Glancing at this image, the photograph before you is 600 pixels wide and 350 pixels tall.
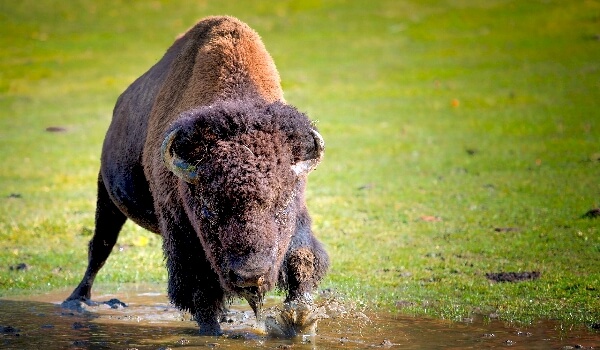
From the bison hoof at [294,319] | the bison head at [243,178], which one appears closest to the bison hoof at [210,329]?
the bison hoof at [294,319]

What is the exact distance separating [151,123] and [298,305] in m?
2.55

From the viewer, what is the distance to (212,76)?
26.8 ft

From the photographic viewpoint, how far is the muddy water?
7.61 m

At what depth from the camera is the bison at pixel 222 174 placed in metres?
6.75

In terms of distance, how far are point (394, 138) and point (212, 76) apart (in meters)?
14.2

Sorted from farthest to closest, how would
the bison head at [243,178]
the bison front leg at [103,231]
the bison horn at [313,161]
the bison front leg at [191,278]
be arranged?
1. the bison front leg at [103,231]
2. the bison front leg at [191,278]
3. the bison horn at [313,161]
4. the bison head at [243,178]

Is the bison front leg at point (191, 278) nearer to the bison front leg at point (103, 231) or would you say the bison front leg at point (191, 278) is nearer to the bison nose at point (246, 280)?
the bison nose at point (246, 280)

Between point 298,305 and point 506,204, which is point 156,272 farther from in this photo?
point 506,204

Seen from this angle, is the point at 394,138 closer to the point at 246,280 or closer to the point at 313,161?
the point at 313,161

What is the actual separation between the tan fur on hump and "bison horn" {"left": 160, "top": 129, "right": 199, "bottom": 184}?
2.92 ft

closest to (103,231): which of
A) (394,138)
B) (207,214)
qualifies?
(207,214)

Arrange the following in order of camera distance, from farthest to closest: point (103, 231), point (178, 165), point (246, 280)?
point (103, 231), point (178, 165), point (246, 280)

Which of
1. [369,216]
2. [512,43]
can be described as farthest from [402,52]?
[369,216]

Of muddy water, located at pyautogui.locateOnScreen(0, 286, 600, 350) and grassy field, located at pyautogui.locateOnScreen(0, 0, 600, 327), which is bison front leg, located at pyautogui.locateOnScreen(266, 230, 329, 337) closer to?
muddy water, located at pyautogui.locateOnScreen(0, 286, 600, 350)
